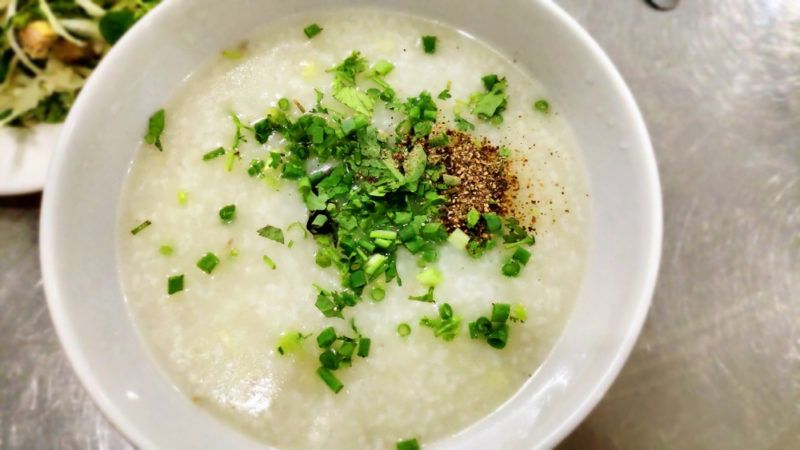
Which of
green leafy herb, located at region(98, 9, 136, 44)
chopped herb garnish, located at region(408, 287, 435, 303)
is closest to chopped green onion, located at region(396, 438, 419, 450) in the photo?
chopped herb garnish, located at region(408, 287, 435, 303)

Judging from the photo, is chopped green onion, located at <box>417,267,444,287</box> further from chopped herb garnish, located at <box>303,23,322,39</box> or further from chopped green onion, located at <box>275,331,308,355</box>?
chopped herb garnish, located at <box>303,23,322,39</box>

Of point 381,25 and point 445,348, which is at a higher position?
point 381,25

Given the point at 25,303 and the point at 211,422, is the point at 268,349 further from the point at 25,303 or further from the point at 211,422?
the point at 25,303

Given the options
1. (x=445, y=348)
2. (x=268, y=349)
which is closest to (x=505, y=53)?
(x=445, y=348)

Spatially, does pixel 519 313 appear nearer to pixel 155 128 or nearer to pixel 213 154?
pixel 213 154

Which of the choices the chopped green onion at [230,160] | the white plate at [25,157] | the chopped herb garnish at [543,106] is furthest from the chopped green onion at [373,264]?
the white plate at [25,157]

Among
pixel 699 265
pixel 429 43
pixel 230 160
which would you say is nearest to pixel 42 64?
pixel 230 160
